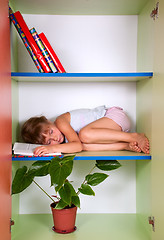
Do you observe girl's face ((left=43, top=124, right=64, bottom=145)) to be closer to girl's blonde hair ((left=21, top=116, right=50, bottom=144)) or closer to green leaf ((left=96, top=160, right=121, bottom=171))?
girl's blonde hair ((left=21, top=116, right=50, bottom=144))

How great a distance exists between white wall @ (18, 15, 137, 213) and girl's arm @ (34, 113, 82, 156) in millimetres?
161

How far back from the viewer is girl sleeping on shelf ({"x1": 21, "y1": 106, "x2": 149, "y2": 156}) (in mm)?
1788

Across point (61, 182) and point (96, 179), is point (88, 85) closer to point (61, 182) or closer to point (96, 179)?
point (96, 179)

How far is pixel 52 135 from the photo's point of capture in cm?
191

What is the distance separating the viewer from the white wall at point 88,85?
2.04 m

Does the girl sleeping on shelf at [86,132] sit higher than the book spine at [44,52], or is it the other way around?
the book spine at [44,52]

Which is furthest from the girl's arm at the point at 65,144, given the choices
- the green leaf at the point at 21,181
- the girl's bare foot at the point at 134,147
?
the girl's bare foot at the point at 134,147

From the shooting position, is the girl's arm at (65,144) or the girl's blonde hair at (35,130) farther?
the girl's blonde hair at (35,130)

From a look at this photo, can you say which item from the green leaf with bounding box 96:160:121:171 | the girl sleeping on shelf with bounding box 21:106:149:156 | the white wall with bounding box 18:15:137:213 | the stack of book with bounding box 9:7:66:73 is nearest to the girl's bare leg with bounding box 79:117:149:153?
the girl sleeping on shelf with bounding box 21:106:149:156

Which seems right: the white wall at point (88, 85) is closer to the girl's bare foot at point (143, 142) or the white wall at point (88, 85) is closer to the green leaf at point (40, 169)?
the girl's bare foot at point (143, 142)

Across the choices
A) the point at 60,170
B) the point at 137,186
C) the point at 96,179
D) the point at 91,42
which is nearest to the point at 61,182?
the point at 60,170

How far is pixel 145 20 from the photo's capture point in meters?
1.82

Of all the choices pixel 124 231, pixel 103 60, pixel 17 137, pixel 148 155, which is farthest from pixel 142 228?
pixel 103 60

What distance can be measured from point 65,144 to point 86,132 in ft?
0.50
